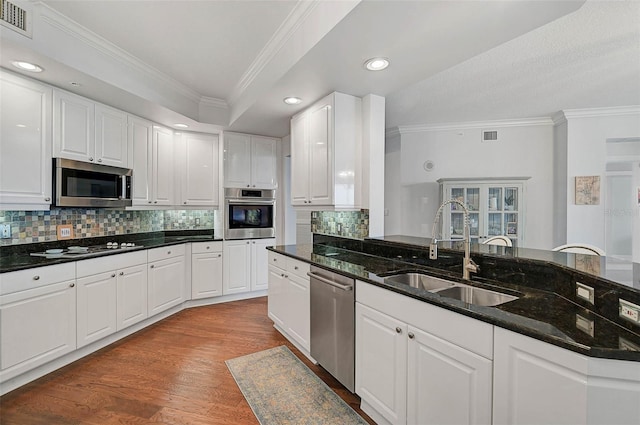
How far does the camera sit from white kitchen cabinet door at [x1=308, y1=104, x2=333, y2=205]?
2824 millimetres

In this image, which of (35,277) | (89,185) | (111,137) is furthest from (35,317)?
(111,137)

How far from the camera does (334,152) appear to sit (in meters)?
2.78

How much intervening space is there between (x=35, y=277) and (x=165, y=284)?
1.37 metres

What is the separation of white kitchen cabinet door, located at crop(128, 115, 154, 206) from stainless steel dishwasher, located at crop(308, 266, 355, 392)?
2467 millimetres

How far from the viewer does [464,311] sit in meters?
1.25

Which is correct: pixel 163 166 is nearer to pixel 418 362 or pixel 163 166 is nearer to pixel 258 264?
pixel 258 264

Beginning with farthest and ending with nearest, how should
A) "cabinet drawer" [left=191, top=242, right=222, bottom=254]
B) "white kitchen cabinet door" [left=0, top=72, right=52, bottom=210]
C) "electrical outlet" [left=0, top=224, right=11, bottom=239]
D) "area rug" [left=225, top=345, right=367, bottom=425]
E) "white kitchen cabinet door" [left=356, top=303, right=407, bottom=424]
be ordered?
1. "cabinet drawer" [left=191, top=242, right=222, bottom=254]
2. "electrical outlet" [left=0, top=224, right=11, bottom=239]
3. "white kitchen cabinet door" [left=0, top=72, right=52, bottom=210]
4. "area rug" [left=225, top=345, right=367, bottom=425]
5. "white kitchen cabinet door" [left=356, top=303, right=407, bottom=424]

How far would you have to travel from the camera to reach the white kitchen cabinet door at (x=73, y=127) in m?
2.60

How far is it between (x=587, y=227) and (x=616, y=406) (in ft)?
14.1

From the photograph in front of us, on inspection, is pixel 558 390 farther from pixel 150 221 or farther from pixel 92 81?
pixel 150 221

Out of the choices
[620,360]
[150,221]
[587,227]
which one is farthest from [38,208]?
[587,227]

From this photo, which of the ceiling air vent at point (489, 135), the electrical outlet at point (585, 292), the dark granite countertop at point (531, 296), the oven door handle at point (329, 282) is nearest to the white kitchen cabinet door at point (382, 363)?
the oven door handle at point (329, 282)

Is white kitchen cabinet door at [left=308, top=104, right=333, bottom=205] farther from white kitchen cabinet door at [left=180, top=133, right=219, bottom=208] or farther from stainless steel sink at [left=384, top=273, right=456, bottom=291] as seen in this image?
white kitchen cabinet door at [left=180, top=133, right=219, bottom=208]

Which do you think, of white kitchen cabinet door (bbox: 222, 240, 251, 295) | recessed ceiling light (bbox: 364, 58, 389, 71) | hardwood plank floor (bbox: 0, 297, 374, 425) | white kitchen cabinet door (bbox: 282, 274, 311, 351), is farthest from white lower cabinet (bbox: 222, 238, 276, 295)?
recessed ceiling light (bbox: 364, 58, 389, 71)
